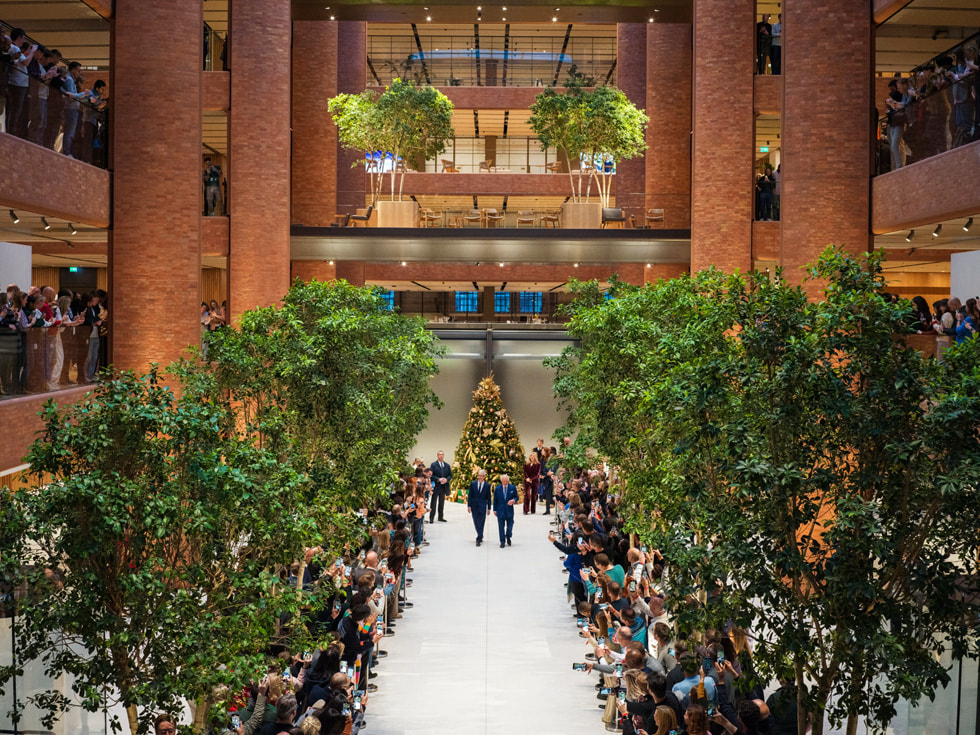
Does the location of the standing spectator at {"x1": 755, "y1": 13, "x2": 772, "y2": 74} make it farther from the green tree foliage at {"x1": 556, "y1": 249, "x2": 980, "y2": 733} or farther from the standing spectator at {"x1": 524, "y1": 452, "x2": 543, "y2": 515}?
the green tree foliage at {"x1": 556, "y1": 249, "x2": 980, "y2": 733}

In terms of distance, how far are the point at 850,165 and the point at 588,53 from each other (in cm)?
3001

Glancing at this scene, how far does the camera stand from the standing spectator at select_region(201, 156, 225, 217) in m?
25.8

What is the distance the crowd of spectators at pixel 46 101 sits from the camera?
14.6 metres

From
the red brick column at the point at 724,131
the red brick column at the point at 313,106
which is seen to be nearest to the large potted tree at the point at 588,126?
the red brick column at the point at 724,131

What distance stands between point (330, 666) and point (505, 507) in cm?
1200

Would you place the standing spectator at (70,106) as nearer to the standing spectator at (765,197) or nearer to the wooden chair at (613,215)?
the standing spectator at (765,197)

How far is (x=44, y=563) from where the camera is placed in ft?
25.0

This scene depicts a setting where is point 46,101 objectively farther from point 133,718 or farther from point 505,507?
point 505,507

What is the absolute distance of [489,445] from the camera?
2539 cm

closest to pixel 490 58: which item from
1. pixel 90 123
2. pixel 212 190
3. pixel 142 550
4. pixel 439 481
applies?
pixel 212 190

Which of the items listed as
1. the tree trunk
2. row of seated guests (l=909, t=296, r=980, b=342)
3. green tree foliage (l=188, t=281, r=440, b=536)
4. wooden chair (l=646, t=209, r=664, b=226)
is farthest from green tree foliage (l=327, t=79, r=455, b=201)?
the tree trunk

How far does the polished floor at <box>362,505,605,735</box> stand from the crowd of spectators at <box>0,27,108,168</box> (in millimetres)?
9328

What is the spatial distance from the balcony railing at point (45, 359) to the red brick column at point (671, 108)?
71.2 ft

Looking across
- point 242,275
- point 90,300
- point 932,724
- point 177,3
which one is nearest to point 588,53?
point 242,275
